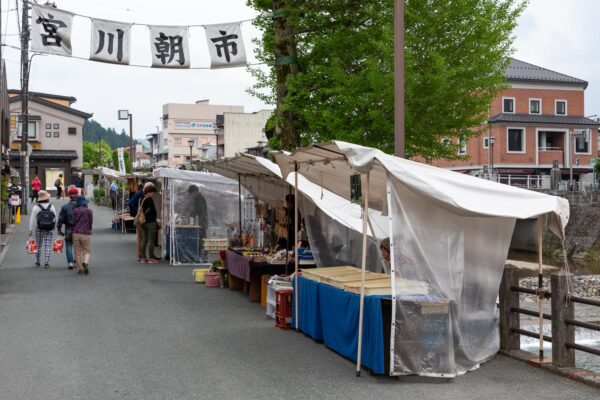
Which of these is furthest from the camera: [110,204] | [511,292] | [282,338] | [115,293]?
[110,204]

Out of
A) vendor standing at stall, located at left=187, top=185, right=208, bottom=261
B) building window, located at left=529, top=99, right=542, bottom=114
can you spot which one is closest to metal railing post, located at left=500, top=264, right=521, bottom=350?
vendor standing at stall, located at left=187, top=185, right=208, bottom=261

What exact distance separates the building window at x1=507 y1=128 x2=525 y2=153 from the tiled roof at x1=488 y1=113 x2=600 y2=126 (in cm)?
92

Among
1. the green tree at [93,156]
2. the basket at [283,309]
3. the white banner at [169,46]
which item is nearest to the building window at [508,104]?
the white banner at [169,46]

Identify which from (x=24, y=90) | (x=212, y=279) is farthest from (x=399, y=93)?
(x=24, y=90)

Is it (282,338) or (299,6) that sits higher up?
(299,6)

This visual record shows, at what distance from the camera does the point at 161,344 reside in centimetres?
958

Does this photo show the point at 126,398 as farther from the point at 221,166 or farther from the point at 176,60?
the point at 176,60

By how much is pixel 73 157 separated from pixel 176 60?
168 ft

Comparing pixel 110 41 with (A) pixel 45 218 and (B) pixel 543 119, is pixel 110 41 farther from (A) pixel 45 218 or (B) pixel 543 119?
(B) pixel 543 119

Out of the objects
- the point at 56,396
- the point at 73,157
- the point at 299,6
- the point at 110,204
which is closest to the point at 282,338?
the point at 56,396

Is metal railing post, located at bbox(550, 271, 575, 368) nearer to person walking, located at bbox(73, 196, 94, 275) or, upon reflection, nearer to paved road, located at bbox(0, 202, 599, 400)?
paved road, located at bbox(0, 202, 599, 400)

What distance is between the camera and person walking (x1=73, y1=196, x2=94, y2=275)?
1644cm

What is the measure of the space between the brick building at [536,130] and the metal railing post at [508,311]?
51.0 m

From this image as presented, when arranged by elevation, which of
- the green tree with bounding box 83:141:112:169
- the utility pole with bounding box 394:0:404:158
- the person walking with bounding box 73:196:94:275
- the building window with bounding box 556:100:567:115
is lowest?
the person walking with bounding box 73:196:94:275
